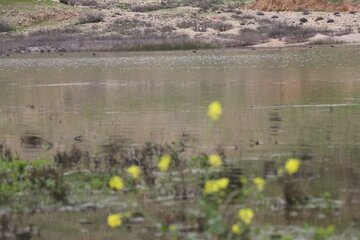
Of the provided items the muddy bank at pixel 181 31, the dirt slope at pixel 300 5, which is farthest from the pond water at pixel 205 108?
the dirt slope at pixel 300 5

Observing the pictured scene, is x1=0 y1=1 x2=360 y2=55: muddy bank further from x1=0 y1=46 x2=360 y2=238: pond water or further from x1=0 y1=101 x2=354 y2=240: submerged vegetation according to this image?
x1=0 y1=101 x2=354 y2=240: submerged vegetation

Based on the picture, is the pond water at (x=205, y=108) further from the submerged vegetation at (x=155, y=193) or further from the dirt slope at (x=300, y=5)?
the dirt slope at (x=300, y=5)

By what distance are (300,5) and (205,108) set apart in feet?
164

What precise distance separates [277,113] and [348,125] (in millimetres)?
2460

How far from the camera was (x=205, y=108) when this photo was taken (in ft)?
68.1

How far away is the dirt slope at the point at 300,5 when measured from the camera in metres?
65.6

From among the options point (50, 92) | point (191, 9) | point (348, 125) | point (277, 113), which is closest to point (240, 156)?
point (348, 125)

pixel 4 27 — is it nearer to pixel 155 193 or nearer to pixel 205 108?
pixel 205 108

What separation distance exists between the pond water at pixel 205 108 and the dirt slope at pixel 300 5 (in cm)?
2765

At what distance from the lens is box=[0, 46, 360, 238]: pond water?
47.4 ft

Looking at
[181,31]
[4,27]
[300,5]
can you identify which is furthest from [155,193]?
[300,5]

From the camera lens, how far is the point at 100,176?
12.3 m

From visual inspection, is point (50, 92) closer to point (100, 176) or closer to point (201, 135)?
point (201, 135)

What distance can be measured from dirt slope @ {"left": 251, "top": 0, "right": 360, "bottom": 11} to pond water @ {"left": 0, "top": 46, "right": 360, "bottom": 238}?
2765cm
